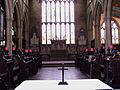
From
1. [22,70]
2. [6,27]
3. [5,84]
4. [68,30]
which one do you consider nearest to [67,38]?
[68,30]

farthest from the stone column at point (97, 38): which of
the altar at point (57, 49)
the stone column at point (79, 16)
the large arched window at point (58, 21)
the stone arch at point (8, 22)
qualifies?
the stone arch at point (8, 22)

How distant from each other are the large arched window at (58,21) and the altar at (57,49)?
1.87m

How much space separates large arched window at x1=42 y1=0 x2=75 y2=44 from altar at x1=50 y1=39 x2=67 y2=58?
1.87 m

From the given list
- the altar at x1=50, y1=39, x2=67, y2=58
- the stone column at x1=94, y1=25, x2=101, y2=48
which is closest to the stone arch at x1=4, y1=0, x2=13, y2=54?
the altar at x1=50, y1=39, x2=67, y2=58

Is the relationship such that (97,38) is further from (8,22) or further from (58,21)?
(8,22)

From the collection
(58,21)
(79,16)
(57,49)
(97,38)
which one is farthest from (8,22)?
(79,16)

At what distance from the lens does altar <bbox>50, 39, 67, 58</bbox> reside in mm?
24938

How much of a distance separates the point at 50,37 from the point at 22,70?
18.3 metres

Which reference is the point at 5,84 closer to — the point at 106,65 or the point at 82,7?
the point at 106,65

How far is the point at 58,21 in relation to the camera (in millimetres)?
27750

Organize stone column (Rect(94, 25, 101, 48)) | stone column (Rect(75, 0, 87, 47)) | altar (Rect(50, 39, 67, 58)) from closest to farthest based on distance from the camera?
stone column (Rect(94, 25, 101, 48)), altar (Rect(50, 39, 67, 58)), stone column (Rect(75, 0, 87, 47))

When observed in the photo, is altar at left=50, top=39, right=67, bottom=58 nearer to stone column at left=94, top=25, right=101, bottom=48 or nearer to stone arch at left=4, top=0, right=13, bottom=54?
stone column at left=94, top=25, right=101, bottom=48

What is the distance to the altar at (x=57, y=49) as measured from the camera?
24.9 metres

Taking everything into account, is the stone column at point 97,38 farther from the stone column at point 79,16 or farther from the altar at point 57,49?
the stone column at point 79,16
